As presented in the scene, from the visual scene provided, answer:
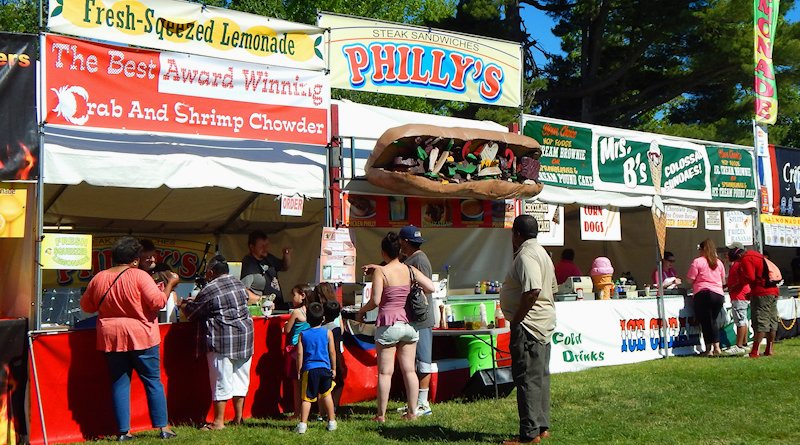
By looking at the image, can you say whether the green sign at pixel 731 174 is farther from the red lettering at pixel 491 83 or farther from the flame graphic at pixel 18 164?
the flame graphic at pixel 18 164

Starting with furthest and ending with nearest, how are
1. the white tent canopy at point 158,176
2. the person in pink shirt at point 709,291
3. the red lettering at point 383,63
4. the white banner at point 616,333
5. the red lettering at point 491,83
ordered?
the person in pink shirt at point 709,291
the white banner at point 616,333
the red lettering at point 491,83
the red lettering at point 383,63
the white tent canopy at point 158,176

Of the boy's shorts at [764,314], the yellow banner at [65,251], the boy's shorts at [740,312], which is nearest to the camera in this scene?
the yellow banner at [65,251]

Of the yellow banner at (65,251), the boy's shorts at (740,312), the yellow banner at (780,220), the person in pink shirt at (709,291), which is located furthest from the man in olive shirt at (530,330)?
the yellow banner at (780,220)

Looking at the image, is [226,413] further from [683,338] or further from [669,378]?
[683,338]

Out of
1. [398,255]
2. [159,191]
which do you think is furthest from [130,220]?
[398,255]

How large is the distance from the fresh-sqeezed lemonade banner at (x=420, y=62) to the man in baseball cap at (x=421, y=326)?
2.29 metres

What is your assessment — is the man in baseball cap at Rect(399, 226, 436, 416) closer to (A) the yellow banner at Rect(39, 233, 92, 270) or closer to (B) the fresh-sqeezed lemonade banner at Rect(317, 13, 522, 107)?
(B) the fresh-sqeezed lemonade banner at Rect(317, 13, 522, 107)

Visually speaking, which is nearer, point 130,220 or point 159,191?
point 159,191

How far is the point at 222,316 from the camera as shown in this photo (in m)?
6.34

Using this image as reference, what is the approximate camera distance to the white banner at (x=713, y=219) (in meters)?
12.2

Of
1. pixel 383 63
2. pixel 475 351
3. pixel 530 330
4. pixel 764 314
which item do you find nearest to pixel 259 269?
pixel 475 351

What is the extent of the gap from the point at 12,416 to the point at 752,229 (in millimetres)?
11595

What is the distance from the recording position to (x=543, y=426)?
5555 mm

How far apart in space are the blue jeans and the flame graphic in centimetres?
159
